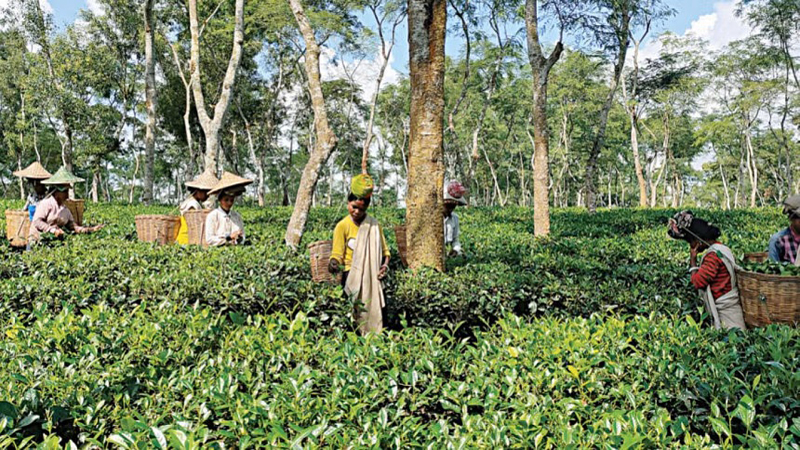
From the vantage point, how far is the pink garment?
5.94m

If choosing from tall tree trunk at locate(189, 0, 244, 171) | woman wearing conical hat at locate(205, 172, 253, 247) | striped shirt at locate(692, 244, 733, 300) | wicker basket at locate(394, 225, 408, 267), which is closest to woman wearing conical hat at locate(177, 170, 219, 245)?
woman wearing conical hat at locate(205, 172, 253, 247)

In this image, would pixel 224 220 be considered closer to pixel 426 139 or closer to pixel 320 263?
pixel 320 263

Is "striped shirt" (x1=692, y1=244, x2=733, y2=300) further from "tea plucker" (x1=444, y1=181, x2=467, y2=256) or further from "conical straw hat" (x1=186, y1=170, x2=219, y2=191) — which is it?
"conical straw hat" (x1=186, y1=170, x2=219, y2=191)

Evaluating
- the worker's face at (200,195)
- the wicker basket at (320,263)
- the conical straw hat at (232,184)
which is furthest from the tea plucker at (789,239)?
the worker's face at (200,195)

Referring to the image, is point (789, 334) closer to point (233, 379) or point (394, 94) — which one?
point (233, 379)

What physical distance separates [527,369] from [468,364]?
31 centimetres

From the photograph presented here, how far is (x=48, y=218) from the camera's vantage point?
6129 millimetres

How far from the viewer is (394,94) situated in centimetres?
3503

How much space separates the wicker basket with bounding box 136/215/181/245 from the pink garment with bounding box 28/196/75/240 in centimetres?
88

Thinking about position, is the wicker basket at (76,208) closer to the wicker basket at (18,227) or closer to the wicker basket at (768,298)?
the wicker basket at (18,227)

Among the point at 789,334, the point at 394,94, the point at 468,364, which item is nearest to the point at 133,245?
the point at 468,364

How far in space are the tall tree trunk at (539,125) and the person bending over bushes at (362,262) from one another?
18.2ft

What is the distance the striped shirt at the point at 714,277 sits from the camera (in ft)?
11.8

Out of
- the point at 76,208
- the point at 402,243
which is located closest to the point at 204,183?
the point at 76,208
